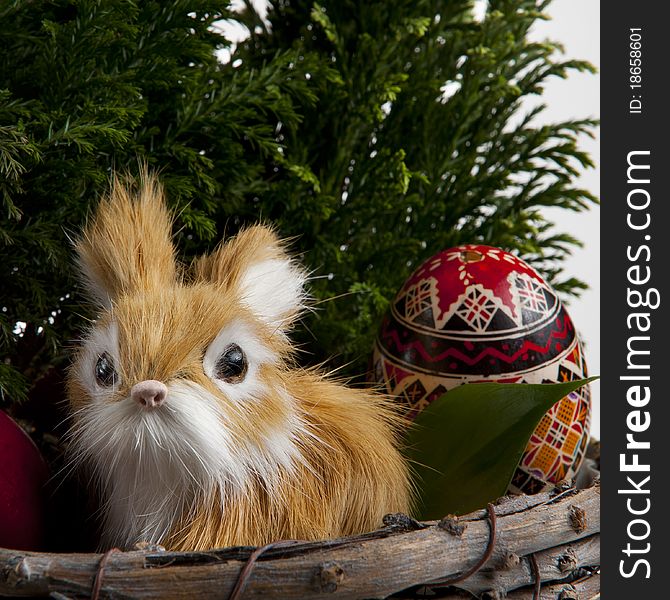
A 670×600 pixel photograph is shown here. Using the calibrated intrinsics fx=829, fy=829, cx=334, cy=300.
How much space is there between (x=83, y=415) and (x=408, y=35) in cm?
63

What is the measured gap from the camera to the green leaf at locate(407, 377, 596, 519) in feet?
2.28

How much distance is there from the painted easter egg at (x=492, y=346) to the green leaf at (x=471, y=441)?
39 millimetres

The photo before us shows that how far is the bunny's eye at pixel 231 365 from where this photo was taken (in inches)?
24.5

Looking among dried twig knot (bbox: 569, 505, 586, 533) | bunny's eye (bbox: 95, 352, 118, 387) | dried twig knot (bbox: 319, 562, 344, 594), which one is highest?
bunny's eye (bbox: 95, 352, 118, 387)

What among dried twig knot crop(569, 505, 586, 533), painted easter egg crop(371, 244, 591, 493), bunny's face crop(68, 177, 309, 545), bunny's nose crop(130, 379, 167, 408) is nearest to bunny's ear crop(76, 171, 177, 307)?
bunny's face crop(68, 177, 309, 545)

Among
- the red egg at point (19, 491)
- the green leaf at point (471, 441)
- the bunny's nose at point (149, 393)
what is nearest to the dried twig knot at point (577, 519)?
the green leaf at point (471, 441)

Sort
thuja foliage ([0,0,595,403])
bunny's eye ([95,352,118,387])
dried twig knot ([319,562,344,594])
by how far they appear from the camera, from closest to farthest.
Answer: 1. dried twig knot ([319,562,344,594])
2. bunny's eye ([95,352,118,387])
3. thuja foliage ([0,0,595,403])

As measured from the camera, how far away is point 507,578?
601 millimetres

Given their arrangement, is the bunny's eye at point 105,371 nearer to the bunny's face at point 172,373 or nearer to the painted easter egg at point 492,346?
the bunny's face at point 172,373

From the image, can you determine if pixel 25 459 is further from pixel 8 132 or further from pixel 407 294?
pixel 407 294

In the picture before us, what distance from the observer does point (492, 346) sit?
30.4 inches

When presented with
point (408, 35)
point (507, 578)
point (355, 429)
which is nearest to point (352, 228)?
point (408, 35)

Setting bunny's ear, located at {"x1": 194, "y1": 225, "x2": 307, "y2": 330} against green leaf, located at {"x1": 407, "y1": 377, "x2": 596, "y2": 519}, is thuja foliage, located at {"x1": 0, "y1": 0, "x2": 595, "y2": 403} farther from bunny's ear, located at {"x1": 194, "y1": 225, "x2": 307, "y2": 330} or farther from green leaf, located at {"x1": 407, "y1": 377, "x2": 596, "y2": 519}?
green leaf, located at {"x1": 407, "y1": 377, "x2": 596, "y2": 519}

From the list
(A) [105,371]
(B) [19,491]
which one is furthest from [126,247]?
(B) [19,491]
